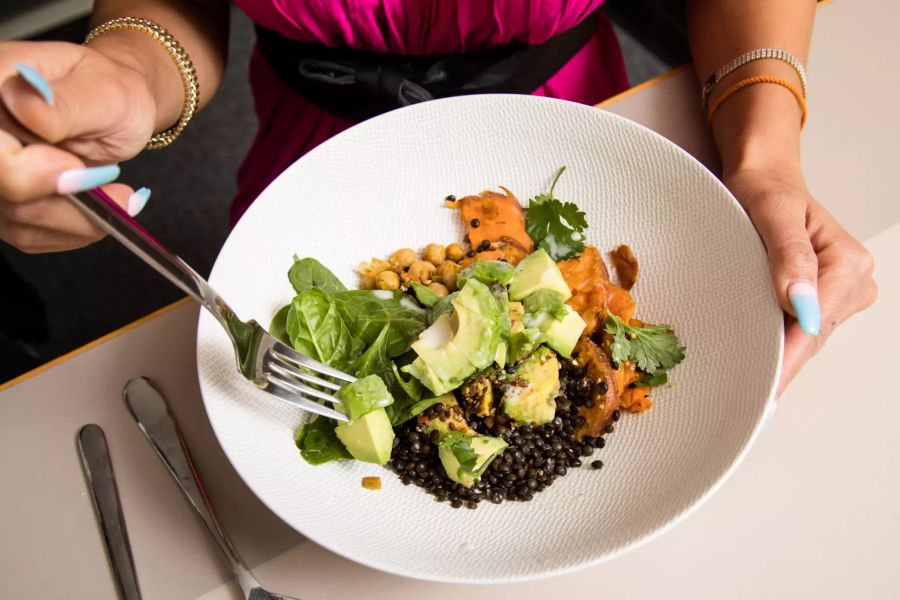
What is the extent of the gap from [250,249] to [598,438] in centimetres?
68

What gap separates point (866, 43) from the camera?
1.65m

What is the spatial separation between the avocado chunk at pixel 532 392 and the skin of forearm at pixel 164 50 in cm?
80

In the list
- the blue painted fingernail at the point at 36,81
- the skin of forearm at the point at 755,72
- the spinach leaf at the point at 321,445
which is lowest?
the spinach leaf at the point at 321,445

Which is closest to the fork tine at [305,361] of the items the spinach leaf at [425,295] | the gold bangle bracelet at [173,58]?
the spinach leaf at [425,295]

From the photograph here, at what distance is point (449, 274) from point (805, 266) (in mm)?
594

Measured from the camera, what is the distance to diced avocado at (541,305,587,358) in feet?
3.94

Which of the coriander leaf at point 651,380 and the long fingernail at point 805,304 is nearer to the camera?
the long fingernail at point 805,304

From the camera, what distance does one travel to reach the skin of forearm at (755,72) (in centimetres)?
139

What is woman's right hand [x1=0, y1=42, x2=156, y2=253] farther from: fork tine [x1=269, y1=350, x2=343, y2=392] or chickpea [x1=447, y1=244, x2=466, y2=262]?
chickpea [x1=447, y1=244, x2=466, y2=262]

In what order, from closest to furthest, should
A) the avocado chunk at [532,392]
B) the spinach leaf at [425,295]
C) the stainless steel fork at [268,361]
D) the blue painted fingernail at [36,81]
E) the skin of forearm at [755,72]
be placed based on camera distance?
the blue painted fingernail at [36,81], the stainless steel fork at [268,361], the avocado chunk at [532,392], the spinach leaf at [425,295], the skin of forearm at [755,72]

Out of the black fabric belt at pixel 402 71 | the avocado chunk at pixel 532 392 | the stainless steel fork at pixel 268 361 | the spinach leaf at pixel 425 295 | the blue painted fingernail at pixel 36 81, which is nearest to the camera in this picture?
the blue painted fingernail at pixel 36 81

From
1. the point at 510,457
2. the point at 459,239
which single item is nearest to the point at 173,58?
the point at 459,239

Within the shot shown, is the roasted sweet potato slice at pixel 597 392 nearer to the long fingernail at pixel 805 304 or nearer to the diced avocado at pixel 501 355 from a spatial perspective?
the diced avocado at pixel 501 355

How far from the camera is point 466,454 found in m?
1.12
